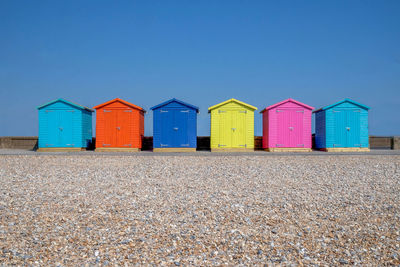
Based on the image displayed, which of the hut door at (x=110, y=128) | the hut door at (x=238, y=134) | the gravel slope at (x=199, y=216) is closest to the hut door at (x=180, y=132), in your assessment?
the hut door at (x=238, y=134)

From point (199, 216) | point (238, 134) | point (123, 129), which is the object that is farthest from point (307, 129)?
point (199, 216)

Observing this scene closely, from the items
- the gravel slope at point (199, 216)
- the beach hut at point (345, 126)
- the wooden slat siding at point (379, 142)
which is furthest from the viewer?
the wooden slat siding at point (379, 142)

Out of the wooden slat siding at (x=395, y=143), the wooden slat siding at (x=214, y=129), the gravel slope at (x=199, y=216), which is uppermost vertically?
the wooden slat siding at (x=214, y=129)

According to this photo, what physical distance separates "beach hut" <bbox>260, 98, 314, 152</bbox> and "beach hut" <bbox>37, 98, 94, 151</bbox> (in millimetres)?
9657

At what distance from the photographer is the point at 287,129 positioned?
17906 millimetres

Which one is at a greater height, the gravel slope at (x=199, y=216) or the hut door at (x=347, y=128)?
the hut door at (x=347, y=128)

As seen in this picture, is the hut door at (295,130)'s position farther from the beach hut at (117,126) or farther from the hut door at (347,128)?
the beach hut at (117,126)

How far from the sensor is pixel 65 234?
5.86 meters

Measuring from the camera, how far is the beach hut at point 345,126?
18.2 meters

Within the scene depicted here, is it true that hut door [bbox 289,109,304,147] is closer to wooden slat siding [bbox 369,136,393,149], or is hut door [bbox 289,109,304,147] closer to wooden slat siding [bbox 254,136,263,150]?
wooden slat siding [bbox 254,136,263,150]

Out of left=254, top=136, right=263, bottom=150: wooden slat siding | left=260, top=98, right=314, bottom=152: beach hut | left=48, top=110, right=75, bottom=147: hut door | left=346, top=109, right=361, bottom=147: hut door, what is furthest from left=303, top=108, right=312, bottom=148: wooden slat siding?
left=48, top=110, right=75, bottom=147: hut door

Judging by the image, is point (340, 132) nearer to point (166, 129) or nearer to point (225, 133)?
point (225, 133)

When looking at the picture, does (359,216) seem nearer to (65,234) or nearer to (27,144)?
(65,234)

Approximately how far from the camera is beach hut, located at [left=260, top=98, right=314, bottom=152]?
704 inches
